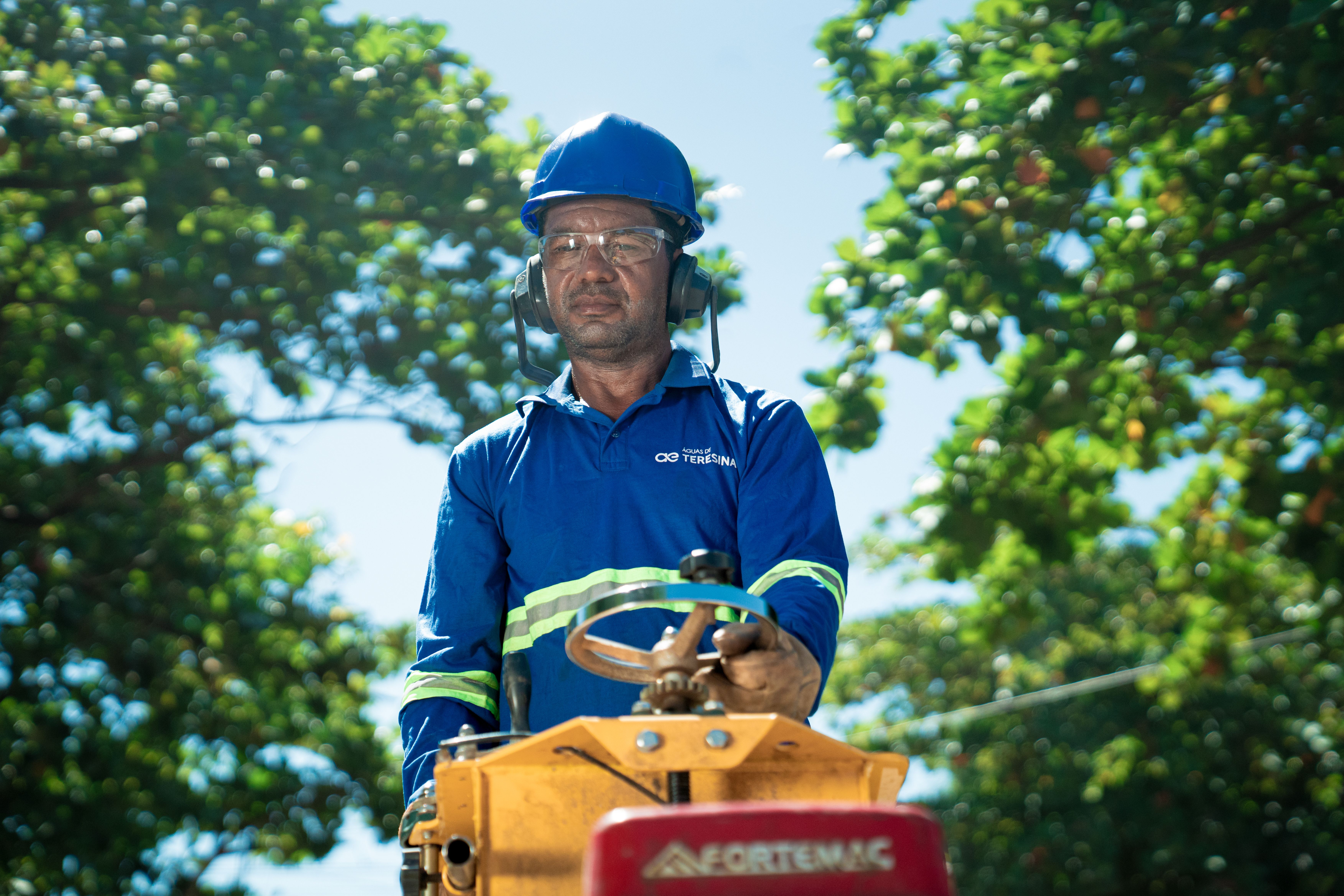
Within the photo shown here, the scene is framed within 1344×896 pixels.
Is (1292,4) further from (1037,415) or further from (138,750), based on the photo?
(138,750)

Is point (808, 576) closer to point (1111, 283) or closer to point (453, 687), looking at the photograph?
point (453, 687)

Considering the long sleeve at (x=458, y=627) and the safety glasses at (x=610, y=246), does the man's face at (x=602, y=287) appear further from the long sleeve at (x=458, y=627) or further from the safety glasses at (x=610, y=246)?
the long sleeve at (x=458, y=627)

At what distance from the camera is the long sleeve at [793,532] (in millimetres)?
2316

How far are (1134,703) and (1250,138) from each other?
16.5 meters

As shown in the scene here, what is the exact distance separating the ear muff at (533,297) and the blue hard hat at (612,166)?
256 mm

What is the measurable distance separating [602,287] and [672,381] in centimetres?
28

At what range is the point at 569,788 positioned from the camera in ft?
5.99

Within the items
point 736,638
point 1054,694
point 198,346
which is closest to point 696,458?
point 736,638

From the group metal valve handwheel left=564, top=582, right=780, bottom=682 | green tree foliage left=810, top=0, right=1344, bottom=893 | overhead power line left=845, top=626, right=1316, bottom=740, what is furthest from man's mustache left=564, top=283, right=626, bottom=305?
overhead power line left=845, top=626, right=1316, bottom=740

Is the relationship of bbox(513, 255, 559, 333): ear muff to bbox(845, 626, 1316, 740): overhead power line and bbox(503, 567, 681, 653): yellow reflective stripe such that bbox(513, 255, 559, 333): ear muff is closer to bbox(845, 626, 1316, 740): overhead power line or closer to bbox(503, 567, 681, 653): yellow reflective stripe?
bbox(503, 567, 681, 653): yellow reflective stripe

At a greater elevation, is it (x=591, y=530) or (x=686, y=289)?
(x=686, y=289)

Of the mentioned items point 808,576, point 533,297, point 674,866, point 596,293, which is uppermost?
point 533,297

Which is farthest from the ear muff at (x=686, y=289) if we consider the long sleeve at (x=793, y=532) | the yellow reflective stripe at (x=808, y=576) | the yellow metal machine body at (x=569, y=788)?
the yellow metal machine body at (x=569, y=788)

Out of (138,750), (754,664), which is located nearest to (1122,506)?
(754,664)
